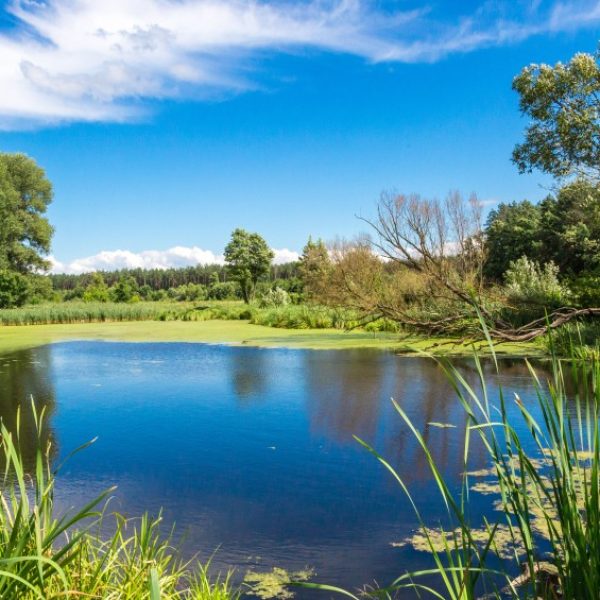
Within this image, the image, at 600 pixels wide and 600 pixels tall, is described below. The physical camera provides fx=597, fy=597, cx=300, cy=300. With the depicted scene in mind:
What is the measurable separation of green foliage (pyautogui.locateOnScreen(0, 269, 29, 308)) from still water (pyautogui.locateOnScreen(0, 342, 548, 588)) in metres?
19.7

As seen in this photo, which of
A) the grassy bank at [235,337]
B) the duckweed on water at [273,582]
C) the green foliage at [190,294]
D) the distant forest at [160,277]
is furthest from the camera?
the distant forest at [160,277]

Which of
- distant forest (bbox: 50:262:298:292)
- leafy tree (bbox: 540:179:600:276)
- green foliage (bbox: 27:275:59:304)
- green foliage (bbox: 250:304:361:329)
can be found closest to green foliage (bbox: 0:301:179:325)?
green foliage (bbox: 250:304:361:329)

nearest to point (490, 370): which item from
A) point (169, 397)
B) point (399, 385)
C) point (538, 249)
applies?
point (399, 385)

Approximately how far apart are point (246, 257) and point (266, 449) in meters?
29.2

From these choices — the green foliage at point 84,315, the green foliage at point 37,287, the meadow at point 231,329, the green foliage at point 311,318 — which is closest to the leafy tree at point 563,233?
the green foliage at point 311,318

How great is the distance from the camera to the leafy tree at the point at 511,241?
2282 centimetres

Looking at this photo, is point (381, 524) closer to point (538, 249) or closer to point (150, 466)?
point (150, 466)

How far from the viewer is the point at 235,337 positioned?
15945 mm

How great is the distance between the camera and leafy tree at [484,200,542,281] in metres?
22.8

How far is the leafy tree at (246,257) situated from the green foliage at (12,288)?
1082cm

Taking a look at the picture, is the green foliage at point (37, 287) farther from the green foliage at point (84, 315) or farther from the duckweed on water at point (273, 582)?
the duckweed on water at point (273, 582)

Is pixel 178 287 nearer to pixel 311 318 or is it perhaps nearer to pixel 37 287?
pixel 37 287

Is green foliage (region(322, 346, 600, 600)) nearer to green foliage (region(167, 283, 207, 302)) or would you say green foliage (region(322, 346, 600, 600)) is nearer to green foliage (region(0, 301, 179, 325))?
green foliage (region(0, 301, 179, 325))

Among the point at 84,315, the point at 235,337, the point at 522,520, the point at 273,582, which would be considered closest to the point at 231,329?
the point at 235,337
